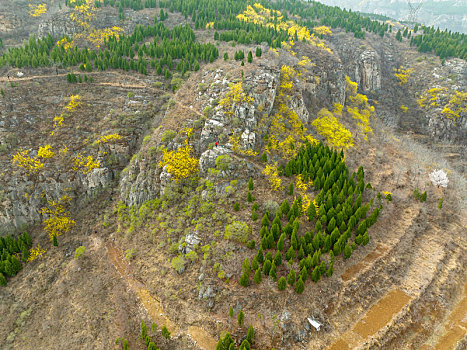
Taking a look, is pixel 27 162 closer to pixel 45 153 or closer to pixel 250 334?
pixel 45 153

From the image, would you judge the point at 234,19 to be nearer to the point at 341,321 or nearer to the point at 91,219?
the point at 91,219

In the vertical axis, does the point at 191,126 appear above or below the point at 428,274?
above

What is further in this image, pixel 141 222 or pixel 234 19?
pixel 234 19

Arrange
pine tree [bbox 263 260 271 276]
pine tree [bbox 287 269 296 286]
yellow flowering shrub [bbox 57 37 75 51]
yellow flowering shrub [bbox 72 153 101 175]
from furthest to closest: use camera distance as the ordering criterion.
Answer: yellow flowering shrub [bbox 57 37 75 51] → yellow flowering shrub [bbox 72 153 101 175] → pine tree [bbox 263 260 271 276] → pine tree [bbox 287 269 296 286]

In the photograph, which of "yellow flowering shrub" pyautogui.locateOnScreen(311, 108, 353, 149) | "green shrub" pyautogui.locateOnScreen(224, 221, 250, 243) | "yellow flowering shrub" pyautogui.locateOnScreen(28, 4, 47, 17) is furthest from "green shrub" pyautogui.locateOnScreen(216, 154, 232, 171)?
"yellow flowering shrub" pyautogui.locateOnScreen(28, 4, 47, 17)

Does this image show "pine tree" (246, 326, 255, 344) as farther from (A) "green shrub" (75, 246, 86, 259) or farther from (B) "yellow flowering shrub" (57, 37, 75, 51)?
(B) "yellow flowering shrub" (57, 37, 75, 51)

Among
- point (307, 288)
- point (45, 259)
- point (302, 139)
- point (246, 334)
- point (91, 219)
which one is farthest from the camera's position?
point (302, 139)

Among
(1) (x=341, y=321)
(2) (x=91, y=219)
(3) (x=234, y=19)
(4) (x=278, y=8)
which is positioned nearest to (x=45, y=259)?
(2) (x=91, y=219)
